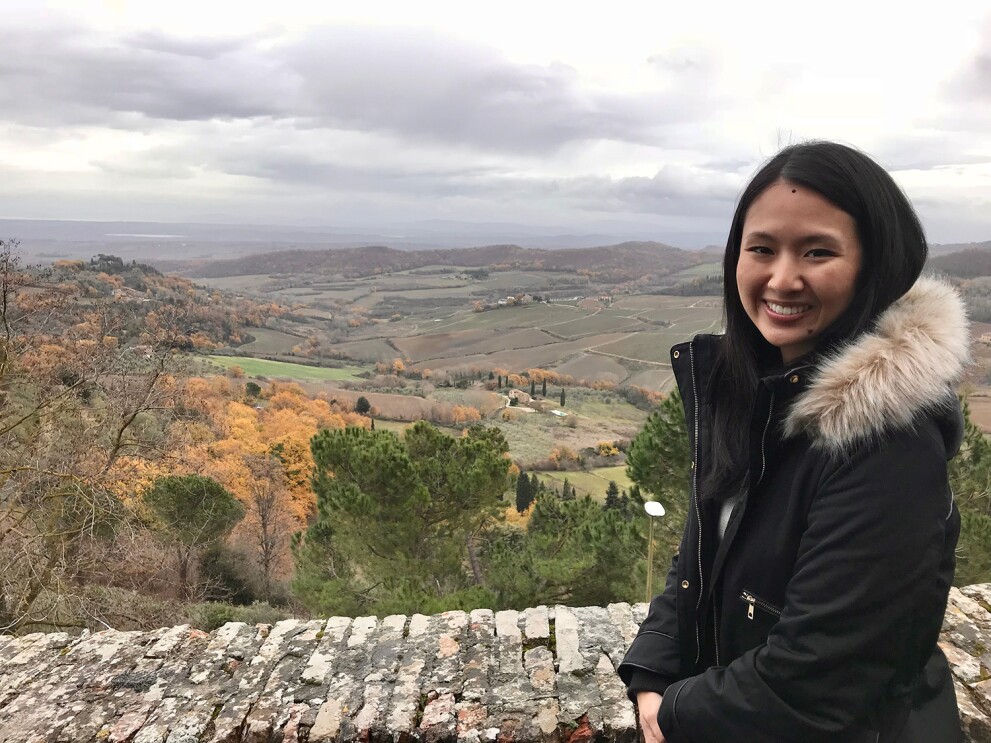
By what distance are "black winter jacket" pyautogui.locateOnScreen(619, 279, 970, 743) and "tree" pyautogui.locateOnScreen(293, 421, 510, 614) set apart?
21.4 feet

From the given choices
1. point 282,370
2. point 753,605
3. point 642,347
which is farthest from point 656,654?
point 642,347

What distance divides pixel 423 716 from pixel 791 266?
211 centimetres

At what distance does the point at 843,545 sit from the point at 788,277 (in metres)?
0.52

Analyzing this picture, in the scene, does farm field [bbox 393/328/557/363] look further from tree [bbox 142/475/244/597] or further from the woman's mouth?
the woman's mouth

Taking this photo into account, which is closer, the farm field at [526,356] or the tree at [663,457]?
the tree at [663,457]

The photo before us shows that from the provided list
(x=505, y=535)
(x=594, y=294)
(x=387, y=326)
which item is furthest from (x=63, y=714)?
(x=594, y=294)

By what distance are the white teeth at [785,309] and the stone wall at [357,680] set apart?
174 cm

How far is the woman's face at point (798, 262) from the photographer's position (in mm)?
1157

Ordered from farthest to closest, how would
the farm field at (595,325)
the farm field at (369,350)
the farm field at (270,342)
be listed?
the farm field at (595,325)
the farm field at (369,350)
the farm field at (270,342)

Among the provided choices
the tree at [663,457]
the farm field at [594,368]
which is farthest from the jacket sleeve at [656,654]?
the farm field at [594,368]

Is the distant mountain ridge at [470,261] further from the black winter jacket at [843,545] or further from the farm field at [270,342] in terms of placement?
the black winter jacket at [843,545]

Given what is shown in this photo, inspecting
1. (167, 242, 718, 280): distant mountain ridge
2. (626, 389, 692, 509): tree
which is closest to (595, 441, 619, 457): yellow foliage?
(626, 389, 692, 509): tree

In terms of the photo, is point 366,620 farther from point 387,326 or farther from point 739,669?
point 387,326

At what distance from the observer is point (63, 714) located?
7.96 ft
